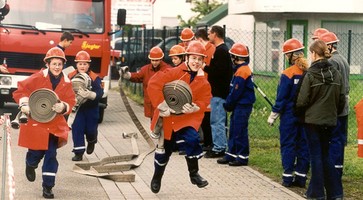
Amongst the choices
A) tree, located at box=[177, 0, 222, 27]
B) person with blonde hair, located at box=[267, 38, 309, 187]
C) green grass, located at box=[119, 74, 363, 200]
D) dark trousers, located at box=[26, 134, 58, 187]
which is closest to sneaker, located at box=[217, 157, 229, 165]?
green grass, located at box=[119, 74, 363, 200]

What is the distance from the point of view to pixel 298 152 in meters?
12.9

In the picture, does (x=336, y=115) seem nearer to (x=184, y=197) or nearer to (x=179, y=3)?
(x=184, y=197)

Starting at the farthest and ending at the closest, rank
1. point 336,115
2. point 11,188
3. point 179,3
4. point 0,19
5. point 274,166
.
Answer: point 179,3, point 0,19, point 274,166, point 336,115, point 11,188

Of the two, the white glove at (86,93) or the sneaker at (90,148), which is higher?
the white glove at (86,93)

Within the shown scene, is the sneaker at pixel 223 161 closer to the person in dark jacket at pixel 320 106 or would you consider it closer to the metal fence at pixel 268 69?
the metal fence at pixel 268 69

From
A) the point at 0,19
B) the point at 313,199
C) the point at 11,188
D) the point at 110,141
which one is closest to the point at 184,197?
the point at 313,199

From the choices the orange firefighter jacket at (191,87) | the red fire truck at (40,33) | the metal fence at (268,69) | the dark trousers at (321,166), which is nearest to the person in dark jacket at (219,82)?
the metal fence at (268,69)

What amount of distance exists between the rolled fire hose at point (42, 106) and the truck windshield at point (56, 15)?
8.82 m

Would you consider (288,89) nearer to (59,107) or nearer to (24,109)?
(59,107)

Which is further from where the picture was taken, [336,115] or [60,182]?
[60,182]

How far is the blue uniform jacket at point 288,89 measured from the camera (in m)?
12.5

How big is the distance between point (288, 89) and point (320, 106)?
5.17 feet

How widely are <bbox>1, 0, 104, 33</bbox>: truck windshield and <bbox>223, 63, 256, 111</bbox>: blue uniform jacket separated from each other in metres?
6.83

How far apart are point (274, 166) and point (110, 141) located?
4315 mm
